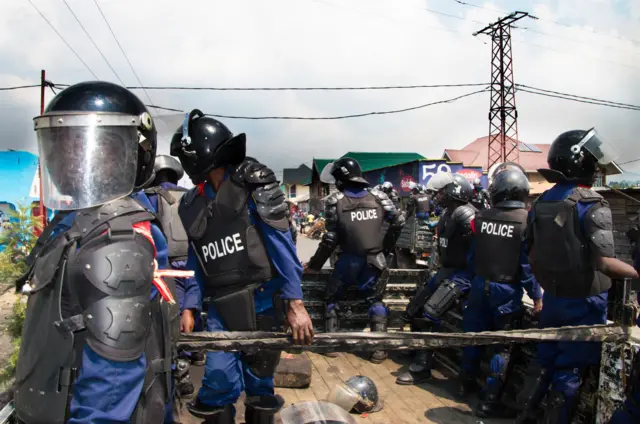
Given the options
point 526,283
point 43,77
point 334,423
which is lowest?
point 334,423

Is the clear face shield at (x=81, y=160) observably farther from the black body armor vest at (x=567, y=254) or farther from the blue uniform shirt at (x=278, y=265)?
the black body armor vest at (x=567, y=254)

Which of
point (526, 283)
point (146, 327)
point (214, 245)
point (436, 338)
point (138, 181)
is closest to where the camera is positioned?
point (146, 327)

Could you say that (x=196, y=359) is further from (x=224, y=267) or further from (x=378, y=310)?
(x=224, y=267)

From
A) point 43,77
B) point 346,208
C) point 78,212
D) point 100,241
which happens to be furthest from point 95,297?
point 43,77

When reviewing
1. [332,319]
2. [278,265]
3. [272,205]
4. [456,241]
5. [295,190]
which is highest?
[272,205]

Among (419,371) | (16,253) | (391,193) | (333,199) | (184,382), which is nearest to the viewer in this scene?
(16,253)

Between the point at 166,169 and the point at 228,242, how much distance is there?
2.33 m

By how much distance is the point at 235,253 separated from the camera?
329 cm

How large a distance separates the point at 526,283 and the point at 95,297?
13.2 feet

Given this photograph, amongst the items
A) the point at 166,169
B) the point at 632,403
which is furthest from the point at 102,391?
the point at 166,169

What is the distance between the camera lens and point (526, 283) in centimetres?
453

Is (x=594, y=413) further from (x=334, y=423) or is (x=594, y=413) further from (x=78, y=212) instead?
(x=78, y=212)

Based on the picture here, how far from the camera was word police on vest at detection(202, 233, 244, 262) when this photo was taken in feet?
10.7

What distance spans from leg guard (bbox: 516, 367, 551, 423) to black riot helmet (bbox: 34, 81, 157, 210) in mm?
3176
